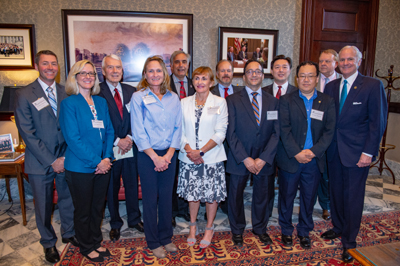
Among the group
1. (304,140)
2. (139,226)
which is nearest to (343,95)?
(304,140)

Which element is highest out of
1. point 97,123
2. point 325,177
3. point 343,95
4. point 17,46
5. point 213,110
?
point 17,46

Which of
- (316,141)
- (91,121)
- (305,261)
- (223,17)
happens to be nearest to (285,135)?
(316,141)

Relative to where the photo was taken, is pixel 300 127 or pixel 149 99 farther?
pixel 300 127

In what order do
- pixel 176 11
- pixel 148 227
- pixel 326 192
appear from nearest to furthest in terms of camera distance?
pixel 148 227 → pixel 326 192 → pixel 176 11

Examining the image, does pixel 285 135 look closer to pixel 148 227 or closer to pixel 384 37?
pixel 148 227

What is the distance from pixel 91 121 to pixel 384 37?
569 cm

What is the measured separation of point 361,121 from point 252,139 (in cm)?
102

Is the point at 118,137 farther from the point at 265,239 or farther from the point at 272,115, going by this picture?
the point at 265,239

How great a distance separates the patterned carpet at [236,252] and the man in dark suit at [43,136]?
0.45 meters

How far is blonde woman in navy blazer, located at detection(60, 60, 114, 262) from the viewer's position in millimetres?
2102

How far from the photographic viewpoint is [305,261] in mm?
2396

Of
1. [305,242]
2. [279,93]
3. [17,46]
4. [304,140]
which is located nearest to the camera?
[304,140]

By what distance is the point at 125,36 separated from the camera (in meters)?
4.15

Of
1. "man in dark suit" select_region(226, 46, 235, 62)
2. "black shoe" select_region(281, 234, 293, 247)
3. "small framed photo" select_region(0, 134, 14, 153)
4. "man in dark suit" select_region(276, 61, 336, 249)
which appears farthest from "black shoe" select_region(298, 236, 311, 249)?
"small framed photo" select_region(0, 134, 14, 153)
